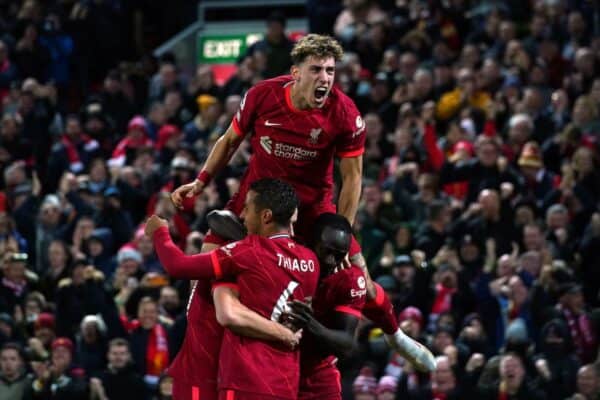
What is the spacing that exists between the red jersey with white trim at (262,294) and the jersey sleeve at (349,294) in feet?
1.73

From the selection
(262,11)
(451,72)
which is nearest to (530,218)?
(451,72)

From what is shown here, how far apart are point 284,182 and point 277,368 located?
1.08 meters

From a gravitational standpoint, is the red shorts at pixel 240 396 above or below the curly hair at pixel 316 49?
below

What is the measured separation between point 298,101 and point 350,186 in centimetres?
66

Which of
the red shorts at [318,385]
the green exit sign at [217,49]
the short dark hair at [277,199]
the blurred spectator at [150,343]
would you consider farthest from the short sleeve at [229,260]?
the green exit sign at [217,49]

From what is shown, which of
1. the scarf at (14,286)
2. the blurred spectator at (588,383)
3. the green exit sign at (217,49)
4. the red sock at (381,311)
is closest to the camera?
the red sock at (381,311)

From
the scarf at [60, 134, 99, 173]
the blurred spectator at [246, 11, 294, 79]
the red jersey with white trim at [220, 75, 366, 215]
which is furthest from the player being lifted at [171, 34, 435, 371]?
the blurred spectator at [246, 11, 294, 79]

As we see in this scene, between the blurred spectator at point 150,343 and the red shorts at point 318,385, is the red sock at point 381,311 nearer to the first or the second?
the red shorts at point 318,385

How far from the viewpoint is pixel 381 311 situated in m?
10.1

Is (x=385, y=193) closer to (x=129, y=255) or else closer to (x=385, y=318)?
(x=129, y=255)

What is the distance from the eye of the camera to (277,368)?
870 centimetres

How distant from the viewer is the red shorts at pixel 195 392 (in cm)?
928

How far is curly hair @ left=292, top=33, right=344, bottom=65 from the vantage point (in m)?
9.18

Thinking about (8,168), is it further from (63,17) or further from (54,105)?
(63,17)
